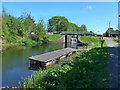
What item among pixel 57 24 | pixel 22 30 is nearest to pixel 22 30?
pixel 22 30

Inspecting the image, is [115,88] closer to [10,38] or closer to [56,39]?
[10,38]

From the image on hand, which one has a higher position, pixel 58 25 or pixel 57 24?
pixel 57 24

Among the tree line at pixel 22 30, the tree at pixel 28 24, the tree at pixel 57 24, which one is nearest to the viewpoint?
the tree line at pixel 22 30

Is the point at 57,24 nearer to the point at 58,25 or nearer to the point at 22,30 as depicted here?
the point at 58,25

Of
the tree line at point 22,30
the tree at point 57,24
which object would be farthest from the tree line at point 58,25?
the tree line at point 22,30

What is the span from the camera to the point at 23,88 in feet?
46.7

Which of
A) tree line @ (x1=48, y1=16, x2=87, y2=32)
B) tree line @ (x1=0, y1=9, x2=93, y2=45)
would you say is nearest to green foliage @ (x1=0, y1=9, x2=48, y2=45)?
A: tree line @ (x1=0, y1=9, x2=93, y2=45)

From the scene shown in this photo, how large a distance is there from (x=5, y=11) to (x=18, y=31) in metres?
8.39

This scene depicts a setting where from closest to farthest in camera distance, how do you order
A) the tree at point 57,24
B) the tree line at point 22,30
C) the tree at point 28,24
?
the tree line at point 22,30 → the tree at point 28,24 → the tree at point 57,24

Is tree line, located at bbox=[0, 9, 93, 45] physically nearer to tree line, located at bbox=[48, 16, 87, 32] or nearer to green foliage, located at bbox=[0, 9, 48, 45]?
green foliage, located at bbox=[0, 9, 48, 45]

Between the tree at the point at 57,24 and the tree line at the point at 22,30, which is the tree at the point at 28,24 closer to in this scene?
the tree line at the point at 22,30

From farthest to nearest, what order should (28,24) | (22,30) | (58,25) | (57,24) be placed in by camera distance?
(58,25) → (57,24) → (28,24) → (22,30)

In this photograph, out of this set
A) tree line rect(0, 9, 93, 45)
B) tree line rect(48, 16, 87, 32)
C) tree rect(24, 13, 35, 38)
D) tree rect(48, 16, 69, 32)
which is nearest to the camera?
tree line rect(0, 9, 93, 45)

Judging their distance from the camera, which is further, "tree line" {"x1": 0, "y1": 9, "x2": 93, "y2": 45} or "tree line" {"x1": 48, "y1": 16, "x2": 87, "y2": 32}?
"tree line" {"x1": 48, "y1": 16, "x2": 87, "y2": 32}
